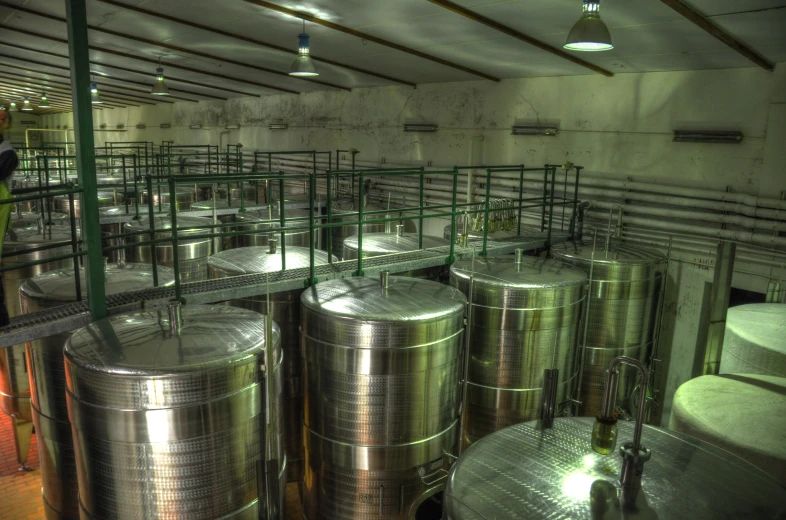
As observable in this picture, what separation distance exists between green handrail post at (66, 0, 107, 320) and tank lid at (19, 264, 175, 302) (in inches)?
19.3

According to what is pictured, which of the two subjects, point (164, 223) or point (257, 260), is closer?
point (257, 260)

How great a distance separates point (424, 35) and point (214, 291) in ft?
15.6

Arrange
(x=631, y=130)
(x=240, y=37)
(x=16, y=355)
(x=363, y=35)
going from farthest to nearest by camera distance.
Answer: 1. (x=240, y=37)
2. (x=363, y=35)
3. (x=631, y=130)
4. (x=16, y=355)

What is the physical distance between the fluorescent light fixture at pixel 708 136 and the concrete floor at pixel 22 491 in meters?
6.25

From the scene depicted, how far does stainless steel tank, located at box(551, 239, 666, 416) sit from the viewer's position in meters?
6.21

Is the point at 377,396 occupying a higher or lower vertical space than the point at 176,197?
lower

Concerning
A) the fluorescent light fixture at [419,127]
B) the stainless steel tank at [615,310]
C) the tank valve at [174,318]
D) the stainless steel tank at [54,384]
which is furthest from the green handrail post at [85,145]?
the fluorescent light fixture at [419,127]

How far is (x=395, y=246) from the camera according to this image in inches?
260

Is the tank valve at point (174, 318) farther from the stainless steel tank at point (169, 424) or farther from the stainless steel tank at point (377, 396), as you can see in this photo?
the stainless steel tank at point (377, 396)

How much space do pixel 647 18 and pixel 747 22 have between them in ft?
2.91

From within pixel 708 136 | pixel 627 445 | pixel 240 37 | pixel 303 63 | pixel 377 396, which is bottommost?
pixel 377 396

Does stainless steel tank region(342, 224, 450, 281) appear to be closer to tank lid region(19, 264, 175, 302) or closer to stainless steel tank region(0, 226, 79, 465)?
tank lid region(19, 264, 175, 302)

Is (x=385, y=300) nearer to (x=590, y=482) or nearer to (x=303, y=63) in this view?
(x=590, y=482)

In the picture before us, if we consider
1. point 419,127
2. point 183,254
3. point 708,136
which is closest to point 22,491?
point 183,254
